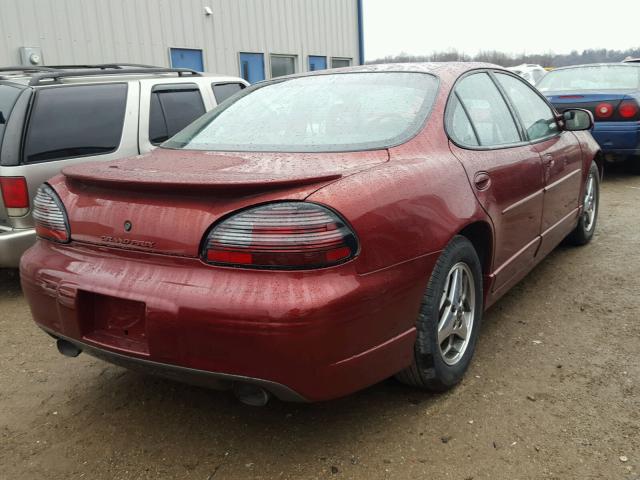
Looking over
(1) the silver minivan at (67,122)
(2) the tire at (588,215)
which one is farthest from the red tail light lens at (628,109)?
(1) the silver minivan at (67,122)

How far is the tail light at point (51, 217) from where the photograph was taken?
2406 mm

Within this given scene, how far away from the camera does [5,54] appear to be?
8.31 m

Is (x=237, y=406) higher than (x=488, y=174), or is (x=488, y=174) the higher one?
(x=488, y=174)

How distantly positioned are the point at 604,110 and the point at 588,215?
3075 millimetres

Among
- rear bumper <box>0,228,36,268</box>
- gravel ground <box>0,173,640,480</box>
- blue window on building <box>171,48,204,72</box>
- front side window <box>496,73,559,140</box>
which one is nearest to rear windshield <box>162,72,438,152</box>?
front side window <box>496,73,559,140</box>

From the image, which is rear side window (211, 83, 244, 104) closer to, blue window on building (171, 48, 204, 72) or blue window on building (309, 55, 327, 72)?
blue window on building (171, 48, 204, 72)

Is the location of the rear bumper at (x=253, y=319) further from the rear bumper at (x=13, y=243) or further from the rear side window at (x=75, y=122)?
the rear side window at (x=75, y=122)

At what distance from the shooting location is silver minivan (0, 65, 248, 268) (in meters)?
3.97

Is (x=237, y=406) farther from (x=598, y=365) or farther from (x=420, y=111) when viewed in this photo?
(x=598, y=365)

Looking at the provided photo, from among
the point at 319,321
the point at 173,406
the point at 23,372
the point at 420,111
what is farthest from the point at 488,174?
the point at 23,372

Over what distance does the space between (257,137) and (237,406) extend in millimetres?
1257

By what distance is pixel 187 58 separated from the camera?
36.5ft

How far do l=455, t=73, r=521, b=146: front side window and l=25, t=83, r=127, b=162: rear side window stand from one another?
2.78m

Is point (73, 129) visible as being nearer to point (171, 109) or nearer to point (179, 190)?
point (171, 109)
